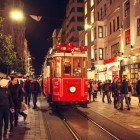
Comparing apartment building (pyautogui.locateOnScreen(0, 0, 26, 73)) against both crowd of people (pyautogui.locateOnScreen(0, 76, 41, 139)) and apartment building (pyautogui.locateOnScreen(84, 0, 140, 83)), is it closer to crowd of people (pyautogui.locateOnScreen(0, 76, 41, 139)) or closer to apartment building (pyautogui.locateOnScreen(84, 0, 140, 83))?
apartment building (pyautogui.locateOnScreen(84, 0, 140, 83))

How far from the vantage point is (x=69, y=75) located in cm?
2097

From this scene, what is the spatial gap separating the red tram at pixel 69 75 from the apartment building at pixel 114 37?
12260 millimetres

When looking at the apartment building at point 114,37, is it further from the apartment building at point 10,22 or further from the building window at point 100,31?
the apartment building at point 10,22

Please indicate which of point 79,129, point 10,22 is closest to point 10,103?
point 79,129

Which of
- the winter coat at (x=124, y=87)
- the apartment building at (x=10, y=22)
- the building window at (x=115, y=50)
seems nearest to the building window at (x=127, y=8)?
the building window at (x=115, y=50)

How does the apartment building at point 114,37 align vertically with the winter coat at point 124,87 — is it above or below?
above

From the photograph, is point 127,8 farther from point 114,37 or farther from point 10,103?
point 10,103

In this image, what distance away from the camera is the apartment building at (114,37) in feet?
113

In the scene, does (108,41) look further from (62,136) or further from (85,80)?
(62,136)

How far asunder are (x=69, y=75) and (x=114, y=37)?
22.7 metres

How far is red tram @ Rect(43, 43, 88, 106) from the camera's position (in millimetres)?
20953

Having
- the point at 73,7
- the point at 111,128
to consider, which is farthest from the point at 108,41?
the point at 73,7

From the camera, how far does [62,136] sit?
1253 centimetres

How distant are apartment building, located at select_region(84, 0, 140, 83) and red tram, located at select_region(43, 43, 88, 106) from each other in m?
12.3
